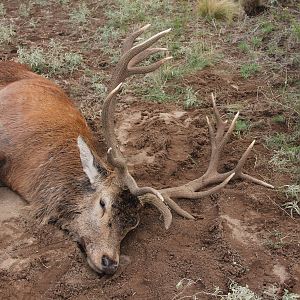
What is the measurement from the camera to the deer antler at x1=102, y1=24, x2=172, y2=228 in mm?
5133

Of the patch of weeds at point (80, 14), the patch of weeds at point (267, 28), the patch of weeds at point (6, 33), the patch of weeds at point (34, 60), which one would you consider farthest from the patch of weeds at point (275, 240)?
the patch of weeds at point (80, 14)

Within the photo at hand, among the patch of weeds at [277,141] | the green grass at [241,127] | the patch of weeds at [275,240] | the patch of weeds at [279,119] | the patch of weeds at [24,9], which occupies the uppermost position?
the patch of weeds at [24,9]

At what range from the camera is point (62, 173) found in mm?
5672

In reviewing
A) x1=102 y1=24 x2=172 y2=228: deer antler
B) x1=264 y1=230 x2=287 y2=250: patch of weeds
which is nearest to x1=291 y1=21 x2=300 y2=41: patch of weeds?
x1=102 y1=24 x2=172 y2=228: deer antler

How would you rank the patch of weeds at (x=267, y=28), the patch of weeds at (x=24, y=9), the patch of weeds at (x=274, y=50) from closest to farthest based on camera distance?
the patch of weeds at (x=274, y=50) < the patch of weeds at (x=267, y=28) < the patch of weeds at (x=24, y=9)

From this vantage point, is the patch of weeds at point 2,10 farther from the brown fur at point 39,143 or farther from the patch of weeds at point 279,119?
the patch of weeds at point 279,119

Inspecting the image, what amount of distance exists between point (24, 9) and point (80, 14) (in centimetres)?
96

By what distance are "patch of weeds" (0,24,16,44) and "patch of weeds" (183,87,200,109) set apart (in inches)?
117

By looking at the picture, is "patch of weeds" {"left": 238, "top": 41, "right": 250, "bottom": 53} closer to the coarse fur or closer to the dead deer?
the dead deer

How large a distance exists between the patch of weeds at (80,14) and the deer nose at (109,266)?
573 cm

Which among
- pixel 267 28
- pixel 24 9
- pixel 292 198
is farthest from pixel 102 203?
pixel 24 9

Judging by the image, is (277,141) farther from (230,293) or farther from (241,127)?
(230,293)

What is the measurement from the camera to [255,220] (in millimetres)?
5566

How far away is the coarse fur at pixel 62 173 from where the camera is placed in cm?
516
